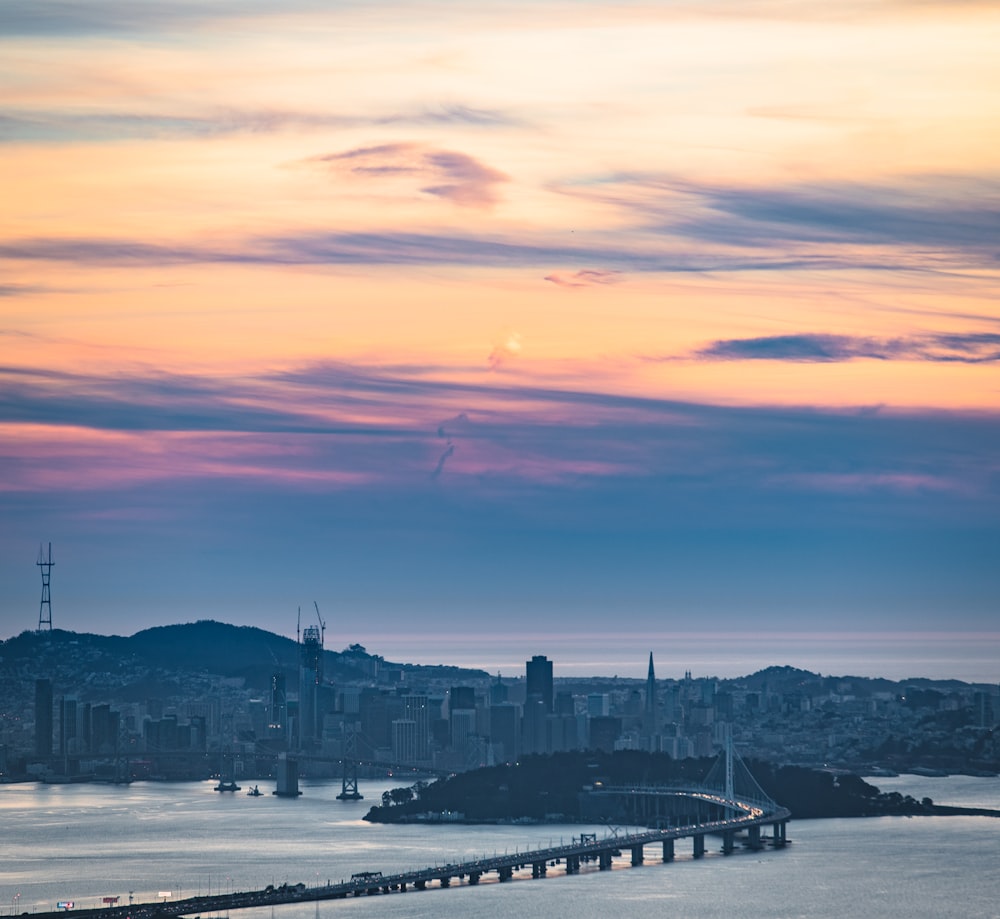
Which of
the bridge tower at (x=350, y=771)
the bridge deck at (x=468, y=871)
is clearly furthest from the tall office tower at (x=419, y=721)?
the bridge deck at (x=468, y=871)

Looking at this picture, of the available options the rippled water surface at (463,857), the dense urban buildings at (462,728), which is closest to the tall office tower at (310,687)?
the dense urban buildings at (462,728)

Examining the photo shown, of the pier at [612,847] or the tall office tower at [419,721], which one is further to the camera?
the tall office tower at [419,721]

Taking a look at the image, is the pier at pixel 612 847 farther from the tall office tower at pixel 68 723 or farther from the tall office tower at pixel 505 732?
the tall office tower at pixel 68 723

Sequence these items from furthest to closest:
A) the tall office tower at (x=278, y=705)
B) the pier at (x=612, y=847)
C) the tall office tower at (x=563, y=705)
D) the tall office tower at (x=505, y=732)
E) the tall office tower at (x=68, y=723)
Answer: the tall office tower at (x=278, y=705)
the tall office tower at (x=68, y=723)
the tall office tower at (x=563, y=705)
the tall office tower at (x=505, y=732)
the pier at (x=612, y=847)

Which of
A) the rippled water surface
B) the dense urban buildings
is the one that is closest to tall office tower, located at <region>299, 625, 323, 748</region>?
the dense urban buildings

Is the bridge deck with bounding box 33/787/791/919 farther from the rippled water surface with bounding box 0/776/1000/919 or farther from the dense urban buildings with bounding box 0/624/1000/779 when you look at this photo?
the dense urban buildings with bounding box 0/624/1000/779

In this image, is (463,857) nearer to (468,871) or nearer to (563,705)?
(468,871)

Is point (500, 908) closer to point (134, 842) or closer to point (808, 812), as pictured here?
point (134, 842)

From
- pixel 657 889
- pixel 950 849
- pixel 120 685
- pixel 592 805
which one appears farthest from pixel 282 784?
pixel 120 685

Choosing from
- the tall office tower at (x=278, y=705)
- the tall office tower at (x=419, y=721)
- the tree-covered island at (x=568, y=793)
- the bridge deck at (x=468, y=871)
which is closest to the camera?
the bridge deck at (x=468, y=871)

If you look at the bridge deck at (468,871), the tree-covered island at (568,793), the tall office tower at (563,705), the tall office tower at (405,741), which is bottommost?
the bridge deck at (468,871)

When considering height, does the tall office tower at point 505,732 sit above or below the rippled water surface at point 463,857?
above

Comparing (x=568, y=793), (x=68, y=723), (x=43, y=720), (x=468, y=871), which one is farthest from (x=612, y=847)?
(x=43, y=720)
